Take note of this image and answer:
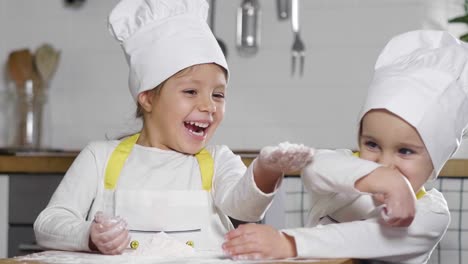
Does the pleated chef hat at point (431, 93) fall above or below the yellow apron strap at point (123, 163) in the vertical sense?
above

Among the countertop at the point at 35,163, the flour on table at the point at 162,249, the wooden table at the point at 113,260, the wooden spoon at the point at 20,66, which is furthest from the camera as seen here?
the wooden spoon at the point at 20,66

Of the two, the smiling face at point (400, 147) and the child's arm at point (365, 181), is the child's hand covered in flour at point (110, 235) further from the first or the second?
the smiling face at point (400, 147)

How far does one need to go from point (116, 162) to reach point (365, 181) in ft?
1.74

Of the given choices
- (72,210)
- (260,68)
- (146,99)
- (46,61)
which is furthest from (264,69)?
(72,210)

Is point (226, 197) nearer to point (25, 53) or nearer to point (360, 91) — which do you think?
point (360, 91)

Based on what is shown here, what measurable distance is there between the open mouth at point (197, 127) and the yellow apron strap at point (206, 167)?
4cm

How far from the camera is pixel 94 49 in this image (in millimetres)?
3213

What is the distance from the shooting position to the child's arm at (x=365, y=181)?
1190 mm

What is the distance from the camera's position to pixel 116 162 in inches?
62.5

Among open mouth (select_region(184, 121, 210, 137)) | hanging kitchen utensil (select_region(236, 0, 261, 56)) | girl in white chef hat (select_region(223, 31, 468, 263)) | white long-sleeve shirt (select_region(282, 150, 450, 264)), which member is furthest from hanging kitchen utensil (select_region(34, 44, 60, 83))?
white long-sleeve shirt (select_region(282, 150, 450, 264))

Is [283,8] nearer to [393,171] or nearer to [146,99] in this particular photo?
[146,99]

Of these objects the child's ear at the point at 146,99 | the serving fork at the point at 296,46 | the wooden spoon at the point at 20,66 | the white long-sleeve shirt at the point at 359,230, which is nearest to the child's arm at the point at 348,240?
the white long-sleeve shirt at the point at 359,230

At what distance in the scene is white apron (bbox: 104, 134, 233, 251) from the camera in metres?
1.50

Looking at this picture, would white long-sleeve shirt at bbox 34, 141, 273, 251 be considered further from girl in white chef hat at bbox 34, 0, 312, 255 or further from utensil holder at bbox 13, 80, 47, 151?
utensil holder at bbox 13, 80, 47, 151
